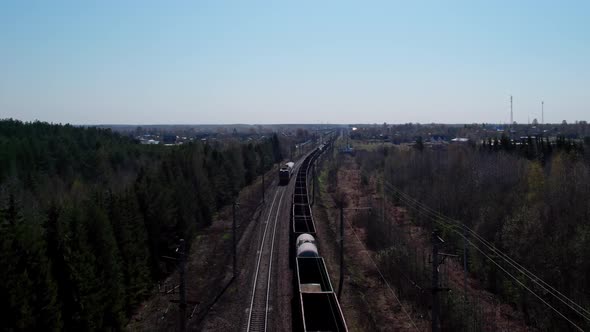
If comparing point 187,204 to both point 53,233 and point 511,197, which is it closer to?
point 53,233

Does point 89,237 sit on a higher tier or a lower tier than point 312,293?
higher

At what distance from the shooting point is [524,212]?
29.9 metres

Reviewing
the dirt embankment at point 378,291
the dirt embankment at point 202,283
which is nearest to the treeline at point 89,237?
the dirt embankment at point 202,283

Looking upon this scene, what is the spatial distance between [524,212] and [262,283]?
16.7m

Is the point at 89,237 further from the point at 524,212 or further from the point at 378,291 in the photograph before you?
the point at 524,212

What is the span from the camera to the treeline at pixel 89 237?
16000 mm

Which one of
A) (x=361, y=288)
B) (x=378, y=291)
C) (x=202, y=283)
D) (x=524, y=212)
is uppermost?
(x=524, y=212)

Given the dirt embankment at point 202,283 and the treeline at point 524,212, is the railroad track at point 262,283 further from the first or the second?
the treeline at point 524,212

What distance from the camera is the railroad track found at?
20.9 meters

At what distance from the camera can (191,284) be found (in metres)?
27.0

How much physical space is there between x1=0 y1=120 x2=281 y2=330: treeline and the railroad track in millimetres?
5190

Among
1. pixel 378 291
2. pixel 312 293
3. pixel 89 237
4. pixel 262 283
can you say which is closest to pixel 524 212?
pixel 378 291

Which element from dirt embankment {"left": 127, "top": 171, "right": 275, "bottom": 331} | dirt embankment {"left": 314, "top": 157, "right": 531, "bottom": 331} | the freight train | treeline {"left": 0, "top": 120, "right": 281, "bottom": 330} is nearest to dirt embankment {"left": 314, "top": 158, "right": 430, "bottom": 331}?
dirt embankment {"left": 314, "top": 157, "right": 531, "bottom": 331}

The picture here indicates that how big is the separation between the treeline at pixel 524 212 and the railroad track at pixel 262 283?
8753 mm
